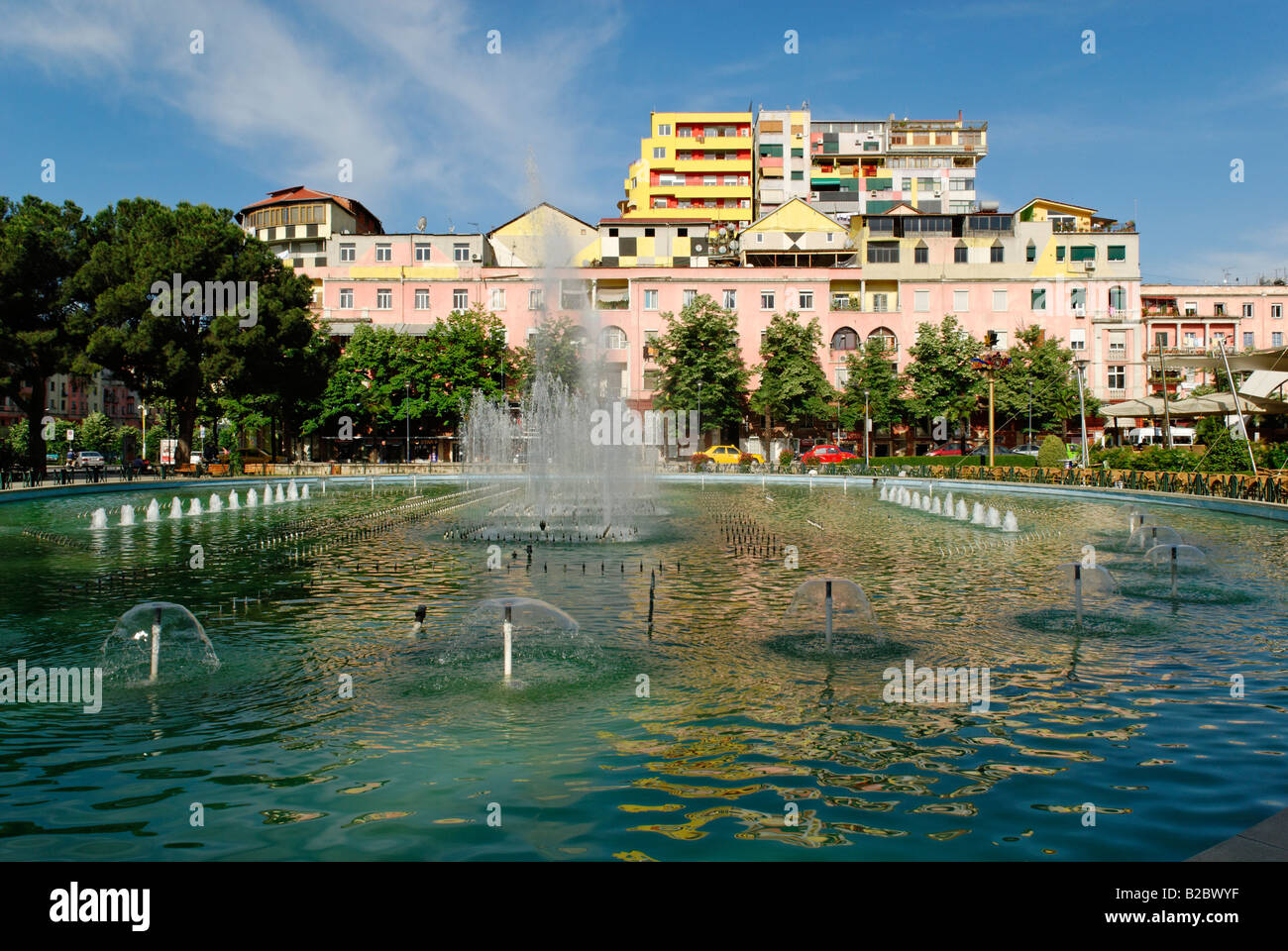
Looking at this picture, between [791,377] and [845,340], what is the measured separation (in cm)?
690

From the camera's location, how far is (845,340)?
5941 cm

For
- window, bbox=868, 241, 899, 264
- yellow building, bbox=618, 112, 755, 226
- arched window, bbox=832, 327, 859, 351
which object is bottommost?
arched window, bbox=832, 327, 859, 351

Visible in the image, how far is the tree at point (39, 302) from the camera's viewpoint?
36.3m

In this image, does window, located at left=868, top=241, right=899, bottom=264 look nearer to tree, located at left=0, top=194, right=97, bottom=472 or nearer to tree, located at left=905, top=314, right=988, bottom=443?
tree, located at left=905, top=314, right=988, bottom=443

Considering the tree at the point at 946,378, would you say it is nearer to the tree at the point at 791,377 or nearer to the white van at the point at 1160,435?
the tree at the point at 791,377

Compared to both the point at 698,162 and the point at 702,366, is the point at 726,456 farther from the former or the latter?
the point at 698,162

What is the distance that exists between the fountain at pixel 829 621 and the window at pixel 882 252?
51443 mm

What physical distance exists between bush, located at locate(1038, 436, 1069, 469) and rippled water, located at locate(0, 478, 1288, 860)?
87.2ft

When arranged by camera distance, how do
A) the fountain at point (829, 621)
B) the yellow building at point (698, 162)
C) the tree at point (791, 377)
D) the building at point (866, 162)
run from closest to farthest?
the fountain at point (829, 621), the tree at point (791, 377), the yellow building at point (698, 162), the building at point (866, 162)

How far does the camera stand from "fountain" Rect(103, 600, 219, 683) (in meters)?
8.58

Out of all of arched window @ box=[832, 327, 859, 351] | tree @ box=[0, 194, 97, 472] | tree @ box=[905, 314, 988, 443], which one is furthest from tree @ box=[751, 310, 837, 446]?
tree @ box=[0, 194, 97, 472]

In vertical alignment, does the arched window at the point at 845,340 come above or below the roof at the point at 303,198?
below

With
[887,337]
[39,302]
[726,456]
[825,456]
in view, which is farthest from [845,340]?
[39,302]

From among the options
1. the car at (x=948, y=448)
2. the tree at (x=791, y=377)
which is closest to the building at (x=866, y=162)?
the tree at (x=791, y=377)
